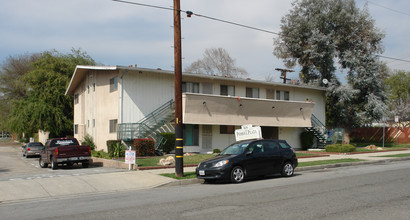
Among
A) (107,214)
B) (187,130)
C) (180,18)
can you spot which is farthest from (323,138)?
(107,214)

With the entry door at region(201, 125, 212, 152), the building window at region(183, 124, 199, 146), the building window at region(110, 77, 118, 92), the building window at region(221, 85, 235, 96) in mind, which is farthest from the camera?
the building window at region(221, 85, 235, 96)

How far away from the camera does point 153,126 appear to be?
2481cm

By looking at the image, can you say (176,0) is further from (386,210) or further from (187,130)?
(187,130)

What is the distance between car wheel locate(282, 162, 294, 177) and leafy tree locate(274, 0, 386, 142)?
70.0 feet

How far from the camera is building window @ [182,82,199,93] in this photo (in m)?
26.4

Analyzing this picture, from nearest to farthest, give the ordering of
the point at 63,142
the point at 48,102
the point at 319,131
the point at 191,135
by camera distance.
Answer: the point at 63,142 < the point at 191,135 < the point at 319,131 < the point at 48,102

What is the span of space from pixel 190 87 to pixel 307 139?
11659 mm

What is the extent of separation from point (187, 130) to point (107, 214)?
18.1 meters

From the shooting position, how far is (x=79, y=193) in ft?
39.4

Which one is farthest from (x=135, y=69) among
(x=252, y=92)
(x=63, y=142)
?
(x=252, y=92)

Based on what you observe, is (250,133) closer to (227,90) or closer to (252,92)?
(227,90)

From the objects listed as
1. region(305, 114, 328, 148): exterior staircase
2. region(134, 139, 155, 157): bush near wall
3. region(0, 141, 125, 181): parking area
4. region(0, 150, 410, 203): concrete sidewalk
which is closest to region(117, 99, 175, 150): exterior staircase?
region(134, 139, 155, 157): bush near wall

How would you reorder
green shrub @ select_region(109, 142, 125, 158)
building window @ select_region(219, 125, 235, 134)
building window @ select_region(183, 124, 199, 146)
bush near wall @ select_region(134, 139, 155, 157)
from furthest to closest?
building window @ select_region(219, 125, 235, 134)
building window @ select_region(183, 124, 199, 146)
bush near wall @ select_region(134, 139, 155, 157)
green shrub @ select_region(109, 142, 125, 158)

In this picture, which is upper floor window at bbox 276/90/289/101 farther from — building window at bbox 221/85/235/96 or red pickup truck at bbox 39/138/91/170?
red pickup truck at bbox 39/138/91/170
